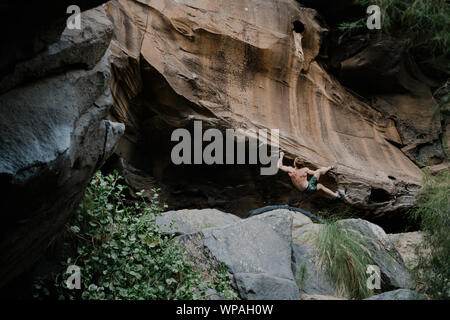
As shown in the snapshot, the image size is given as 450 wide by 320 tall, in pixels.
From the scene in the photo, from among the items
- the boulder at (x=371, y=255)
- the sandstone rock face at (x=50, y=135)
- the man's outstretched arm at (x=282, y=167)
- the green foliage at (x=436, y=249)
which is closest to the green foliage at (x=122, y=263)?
the sandstone rock face at (x=50, y=135)

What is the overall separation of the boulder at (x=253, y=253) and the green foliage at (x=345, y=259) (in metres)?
0.50

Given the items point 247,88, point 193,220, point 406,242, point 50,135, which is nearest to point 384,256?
point 406,242

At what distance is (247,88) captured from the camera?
9641 mm

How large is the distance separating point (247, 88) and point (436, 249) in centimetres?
573

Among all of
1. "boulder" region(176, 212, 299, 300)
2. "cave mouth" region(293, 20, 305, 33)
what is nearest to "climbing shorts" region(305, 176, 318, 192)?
"boulder" region(176, 212, 299, 300)

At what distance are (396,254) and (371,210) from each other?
407 centimetres

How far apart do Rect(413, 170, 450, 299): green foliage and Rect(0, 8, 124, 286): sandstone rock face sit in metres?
3.36

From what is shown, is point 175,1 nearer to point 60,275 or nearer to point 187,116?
point 187,116

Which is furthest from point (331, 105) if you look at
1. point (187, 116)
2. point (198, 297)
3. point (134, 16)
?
point (198, 297)

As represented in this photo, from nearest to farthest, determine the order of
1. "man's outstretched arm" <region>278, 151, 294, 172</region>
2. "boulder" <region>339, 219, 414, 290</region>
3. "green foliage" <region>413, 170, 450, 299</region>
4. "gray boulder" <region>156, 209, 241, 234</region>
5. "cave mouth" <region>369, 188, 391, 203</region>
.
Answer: "green foliage" <region>413, 170, 450, 299</region>
"boulder" <region>339, 219, 414, 290</region>
"gray boulder" <region>156, 209, 241, 234</region>
"man's outstretched arm" <region>278, 151, 294, 172</region>
"cave mouth" <region>369, 188, 391, 203</region>

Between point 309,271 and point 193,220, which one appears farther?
point 193,220

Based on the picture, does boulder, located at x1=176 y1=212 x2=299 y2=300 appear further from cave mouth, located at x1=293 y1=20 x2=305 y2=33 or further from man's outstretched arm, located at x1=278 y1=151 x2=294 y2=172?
cave mouth, located at x1=293 y1=20 x2=305 y2=33

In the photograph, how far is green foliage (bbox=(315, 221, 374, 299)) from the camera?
550 centimetres

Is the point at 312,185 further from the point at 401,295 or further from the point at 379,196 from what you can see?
the point at 401,295
